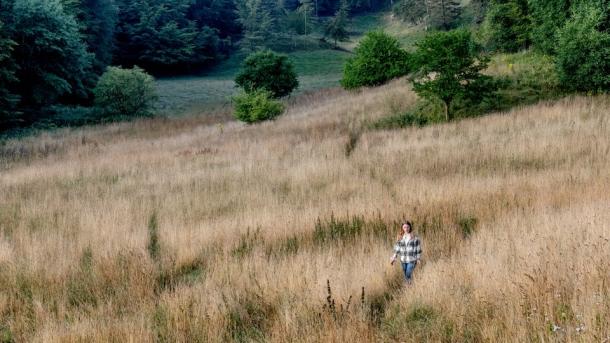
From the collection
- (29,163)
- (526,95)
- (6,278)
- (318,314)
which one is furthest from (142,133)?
(318,314)

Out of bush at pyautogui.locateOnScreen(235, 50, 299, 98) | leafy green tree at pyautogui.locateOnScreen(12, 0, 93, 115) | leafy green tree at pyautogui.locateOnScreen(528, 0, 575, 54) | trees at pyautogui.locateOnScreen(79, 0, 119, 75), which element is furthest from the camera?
trees at pyautogui.locateOnScreen(79, 0, 119, 75)

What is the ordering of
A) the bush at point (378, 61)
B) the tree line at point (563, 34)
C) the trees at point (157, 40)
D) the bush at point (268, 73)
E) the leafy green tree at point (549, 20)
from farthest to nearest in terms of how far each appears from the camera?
1. the trees at point (157, 40)
2. the bush at point (268, 73)
3. the bush at point (378, 61)
4. the leafy green tree at point (549, 20)
5. the tree line at point (563, 34)

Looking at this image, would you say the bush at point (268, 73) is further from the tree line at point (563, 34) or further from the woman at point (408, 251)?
the woman at point (408, 251)

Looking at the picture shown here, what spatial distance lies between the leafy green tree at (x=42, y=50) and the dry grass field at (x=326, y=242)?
19589 mm

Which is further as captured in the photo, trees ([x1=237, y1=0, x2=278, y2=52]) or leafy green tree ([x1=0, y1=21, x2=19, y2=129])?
trees ([x1=237, y1=0, x2=278, y2=52])

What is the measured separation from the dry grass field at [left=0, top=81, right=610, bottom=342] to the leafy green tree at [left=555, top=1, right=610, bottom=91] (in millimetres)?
2712

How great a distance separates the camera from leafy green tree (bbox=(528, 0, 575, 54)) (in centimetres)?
1966

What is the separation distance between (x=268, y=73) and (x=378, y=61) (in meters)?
9.39

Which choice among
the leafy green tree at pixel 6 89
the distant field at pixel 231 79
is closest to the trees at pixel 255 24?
the distant field at pixel 231 79

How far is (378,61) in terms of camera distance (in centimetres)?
2914

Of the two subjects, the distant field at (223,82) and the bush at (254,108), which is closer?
the bush at (254,108)

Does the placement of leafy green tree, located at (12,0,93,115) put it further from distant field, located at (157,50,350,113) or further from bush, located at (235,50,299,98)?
bush, located at (235,50,299,98)

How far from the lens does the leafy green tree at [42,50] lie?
28.9m

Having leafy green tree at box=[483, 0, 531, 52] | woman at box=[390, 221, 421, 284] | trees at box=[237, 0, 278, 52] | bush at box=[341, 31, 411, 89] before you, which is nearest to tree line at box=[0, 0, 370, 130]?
trees at box=[237, 0, 278, 52]
